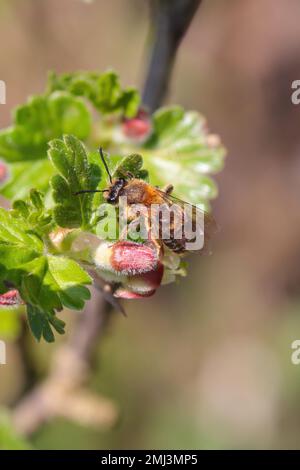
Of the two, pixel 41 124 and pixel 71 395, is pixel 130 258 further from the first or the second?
pixel 71 395

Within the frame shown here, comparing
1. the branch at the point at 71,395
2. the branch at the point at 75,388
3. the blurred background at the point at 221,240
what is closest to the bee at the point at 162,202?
the branch at the point at 75,388

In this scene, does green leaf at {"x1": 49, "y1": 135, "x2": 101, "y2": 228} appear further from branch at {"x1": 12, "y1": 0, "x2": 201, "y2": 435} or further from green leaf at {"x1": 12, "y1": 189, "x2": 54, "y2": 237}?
branch at {"x1": 12, "y1": 0, "x2": 201, "y2": 435}

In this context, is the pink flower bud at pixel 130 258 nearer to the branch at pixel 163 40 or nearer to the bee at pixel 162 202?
the bee at pixel 162 202

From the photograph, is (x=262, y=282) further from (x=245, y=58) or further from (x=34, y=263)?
(x=34, y=263)

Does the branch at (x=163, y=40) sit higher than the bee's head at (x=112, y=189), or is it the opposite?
the branch at (x=163, y=40)

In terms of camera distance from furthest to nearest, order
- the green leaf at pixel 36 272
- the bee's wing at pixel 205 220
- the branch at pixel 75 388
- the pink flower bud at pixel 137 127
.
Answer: the branch at pixel 75 388 < the pink flower bud at pixel 137 127 < the bee's wing at pixel 205 220 < the green leaf at pixel 36 272

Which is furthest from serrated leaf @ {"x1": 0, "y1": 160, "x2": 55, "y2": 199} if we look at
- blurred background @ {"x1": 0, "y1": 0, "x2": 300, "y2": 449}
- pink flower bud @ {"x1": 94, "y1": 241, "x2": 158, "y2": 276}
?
blurred background @ {"x1": 0, "y1": 0, "x2": 300, "y2": 449}
